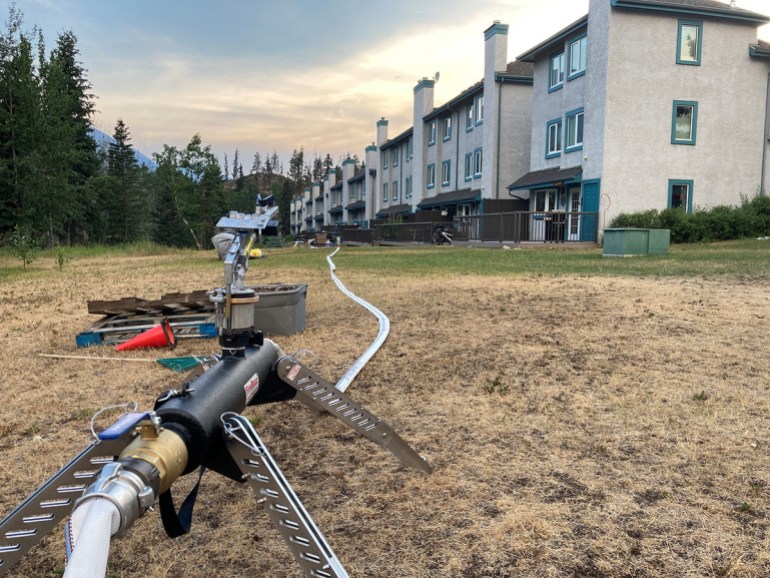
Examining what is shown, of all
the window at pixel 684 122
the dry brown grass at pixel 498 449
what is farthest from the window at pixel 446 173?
the dry brown grass at pixel 498 449

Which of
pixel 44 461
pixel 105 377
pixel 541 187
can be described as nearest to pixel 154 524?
pixel 44 461

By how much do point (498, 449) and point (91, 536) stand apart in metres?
2.38

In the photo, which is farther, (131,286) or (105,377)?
(131,286)

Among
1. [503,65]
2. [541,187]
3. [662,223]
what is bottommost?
[662,223]

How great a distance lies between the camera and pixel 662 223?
21984mm

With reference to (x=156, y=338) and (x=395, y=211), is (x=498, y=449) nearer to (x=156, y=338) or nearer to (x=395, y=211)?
(x=156, y=338)

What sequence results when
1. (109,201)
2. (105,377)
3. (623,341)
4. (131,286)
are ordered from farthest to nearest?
(109,201) < (131,286) < (623,341) < (105,377)

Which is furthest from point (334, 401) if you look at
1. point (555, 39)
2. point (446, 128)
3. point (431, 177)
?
point (431, 177)

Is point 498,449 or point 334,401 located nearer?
point 334,401

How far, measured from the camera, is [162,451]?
1.47m

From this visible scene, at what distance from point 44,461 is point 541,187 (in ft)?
86.8

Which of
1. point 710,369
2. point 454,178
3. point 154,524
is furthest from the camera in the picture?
point 454,178

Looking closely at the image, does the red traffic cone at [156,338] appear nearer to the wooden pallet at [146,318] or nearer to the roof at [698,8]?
the wooden pallet at [146,318]

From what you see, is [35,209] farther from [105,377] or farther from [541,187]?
[105,377]
